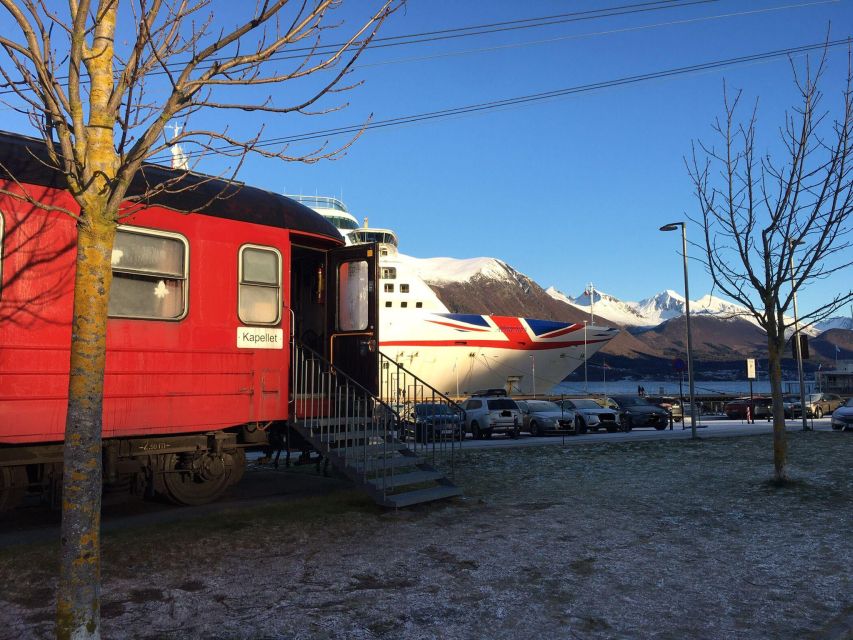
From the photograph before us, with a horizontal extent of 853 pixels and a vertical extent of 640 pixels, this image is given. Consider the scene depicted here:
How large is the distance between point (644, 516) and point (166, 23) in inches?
299

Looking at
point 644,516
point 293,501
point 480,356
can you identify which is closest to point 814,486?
point 644,516

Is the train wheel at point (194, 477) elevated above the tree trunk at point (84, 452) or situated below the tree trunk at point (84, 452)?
below

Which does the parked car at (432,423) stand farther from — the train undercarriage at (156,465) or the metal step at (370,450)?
the train undercarriage at (156,465)

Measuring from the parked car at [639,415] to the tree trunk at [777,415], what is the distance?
18230 millimetres

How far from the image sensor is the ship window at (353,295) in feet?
34.1

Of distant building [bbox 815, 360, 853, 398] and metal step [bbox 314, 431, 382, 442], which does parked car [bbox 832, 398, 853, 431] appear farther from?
distant building [bbox 815, 360, 853, 398]

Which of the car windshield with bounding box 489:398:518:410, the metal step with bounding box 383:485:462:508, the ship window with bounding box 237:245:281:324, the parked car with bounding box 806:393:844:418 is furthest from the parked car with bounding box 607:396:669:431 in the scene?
the ship window with bounding box 237:245:281:324

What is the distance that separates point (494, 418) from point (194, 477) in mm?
18203

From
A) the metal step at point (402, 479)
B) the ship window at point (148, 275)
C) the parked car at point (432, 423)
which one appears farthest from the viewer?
the parked car at point (432, 423)

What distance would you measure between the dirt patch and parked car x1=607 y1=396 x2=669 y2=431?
19.2 metres

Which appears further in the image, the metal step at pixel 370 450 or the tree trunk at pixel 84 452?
the metal step at pixel 370 450

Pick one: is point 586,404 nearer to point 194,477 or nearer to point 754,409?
point 754,409

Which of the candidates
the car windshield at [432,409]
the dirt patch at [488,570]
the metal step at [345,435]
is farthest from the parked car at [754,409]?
the metal step at [345,435]

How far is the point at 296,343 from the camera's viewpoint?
9.79 m
